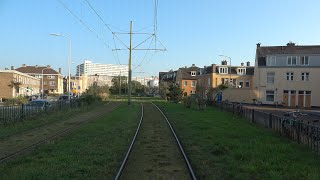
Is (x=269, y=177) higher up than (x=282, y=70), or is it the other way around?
(x=282, y=70)

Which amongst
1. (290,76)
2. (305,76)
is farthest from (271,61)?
(305,76)

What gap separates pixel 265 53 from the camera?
6431cm

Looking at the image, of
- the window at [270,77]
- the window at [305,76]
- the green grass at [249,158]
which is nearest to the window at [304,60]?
the window at [305,76]

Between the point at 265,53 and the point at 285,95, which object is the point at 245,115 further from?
the point at 265,53

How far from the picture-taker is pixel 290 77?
59.6 m

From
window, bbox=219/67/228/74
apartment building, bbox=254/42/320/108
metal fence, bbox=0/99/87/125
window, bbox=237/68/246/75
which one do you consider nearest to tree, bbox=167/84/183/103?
apartment building, bbox=254/42/320/108

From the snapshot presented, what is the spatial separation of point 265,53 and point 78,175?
2331 inches

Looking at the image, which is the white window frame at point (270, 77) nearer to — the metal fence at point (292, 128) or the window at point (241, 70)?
the window at point (241, 70)

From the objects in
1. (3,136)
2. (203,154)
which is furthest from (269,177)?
(3,136)

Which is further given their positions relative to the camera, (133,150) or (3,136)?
→ (3,136)

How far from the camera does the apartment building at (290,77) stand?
57.8 metres

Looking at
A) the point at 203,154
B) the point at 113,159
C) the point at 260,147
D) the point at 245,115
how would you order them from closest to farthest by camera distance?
1. the point at 113,159
2. the point at 203,154
3. the point at 260,147
4. the point at 245,115

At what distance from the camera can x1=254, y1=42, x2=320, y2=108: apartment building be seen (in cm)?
5784

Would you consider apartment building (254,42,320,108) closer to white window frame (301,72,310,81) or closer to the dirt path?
white window frame (301,72,310,81)
